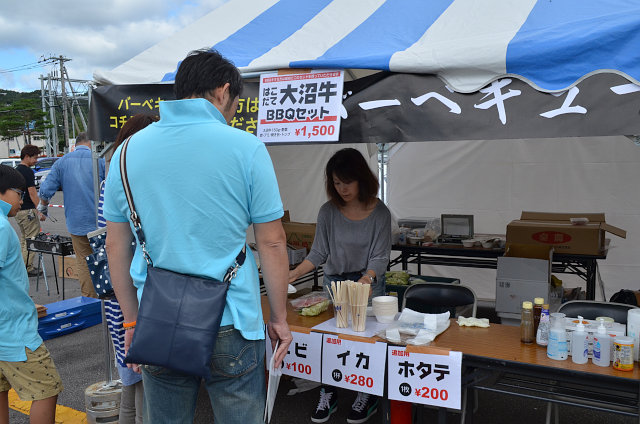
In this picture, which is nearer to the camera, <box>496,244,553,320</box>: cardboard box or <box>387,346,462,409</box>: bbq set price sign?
<box>387,346,462,409</box>: bbq set price sign

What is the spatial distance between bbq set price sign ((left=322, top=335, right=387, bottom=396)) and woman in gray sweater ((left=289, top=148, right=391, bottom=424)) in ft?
2.16

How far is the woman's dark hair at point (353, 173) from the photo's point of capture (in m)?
3.22

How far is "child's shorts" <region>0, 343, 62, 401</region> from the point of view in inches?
97.1

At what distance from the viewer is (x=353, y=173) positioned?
10.6 ft

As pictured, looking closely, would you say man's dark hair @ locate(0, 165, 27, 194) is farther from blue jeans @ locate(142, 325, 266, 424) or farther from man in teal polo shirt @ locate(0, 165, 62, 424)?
blue jeans @ locate(142, 325, 266, 424)

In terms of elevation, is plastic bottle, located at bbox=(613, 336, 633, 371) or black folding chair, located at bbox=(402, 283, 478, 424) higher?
plastic bottle, located at bbox=(613, 336, 633, 371)

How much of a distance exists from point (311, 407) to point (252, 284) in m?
2.18

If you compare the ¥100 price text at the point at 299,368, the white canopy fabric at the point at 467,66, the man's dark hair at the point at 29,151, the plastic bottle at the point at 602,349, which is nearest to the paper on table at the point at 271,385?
the ¥100 price text at the point at 299,368

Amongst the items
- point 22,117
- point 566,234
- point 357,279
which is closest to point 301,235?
point 357,279

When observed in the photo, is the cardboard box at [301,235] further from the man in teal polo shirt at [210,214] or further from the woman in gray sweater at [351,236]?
the man in teal polo shirt at [210,214]

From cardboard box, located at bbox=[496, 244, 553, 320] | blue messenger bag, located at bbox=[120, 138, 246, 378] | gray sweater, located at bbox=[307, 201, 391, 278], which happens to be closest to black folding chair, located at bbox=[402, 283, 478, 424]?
gray sweater, located at bbox=[307, 201, 391, 278]

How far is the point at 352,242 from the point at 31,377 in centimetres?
190

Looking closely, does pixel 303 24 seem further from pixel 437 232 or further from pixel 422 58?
pixel 437 232

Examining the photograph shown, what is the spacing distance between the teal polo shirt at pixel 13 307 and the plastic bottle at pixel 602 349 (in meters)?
2.59
